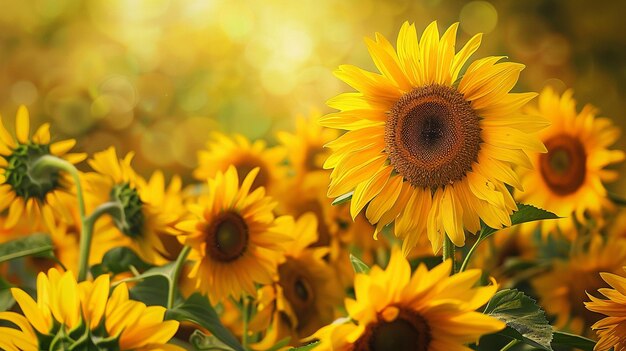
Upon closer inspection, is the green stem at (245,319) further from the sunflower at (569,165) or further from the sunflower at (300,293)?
the sunflower at (569,165)

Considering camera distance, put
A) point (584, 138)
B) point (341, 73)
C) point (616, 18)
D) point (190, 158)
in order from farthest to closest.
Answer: point (616, 18)
point (190, 158)
point (584, 138)
point (341, 73)

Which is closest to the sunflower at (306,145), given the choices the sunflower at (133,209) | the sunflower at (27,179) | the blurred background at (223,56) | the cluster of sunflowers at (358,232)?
the cluster of sunflowers at (358,232)

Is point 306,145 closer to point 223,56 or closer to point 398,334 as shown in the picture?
point 398,334

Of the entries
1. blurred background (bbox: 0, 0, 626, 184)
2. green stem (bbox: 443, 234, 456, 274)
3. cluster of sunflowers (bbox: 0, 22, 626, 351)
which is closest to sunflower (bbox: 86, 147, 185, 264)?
cluster of sunflowers (bbox: 0, 22, 626, 351)

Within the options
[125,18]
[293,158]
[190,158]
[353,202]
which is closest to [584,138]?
[293,158]

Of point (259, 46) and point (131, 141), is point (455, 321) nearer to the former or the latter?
point (131, 141)

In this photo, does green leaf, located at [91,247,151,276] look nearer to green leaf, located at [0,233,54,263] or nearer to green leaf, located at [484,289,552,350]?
green leaf, located at [0,233,54,263]
